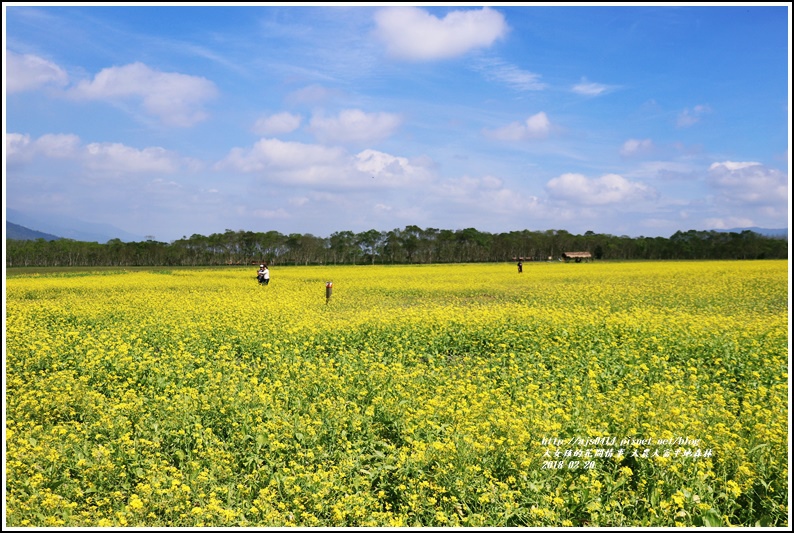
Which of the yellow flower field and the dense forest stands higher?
the dense forest

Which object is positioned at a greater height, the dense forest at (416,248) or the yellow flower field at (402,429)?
the dense forest at (416,248)

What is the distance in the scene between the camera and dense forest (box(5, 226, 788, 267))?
3467 inches

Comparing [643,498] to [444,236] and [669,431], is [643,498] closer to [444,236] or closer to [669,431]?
[669,431]

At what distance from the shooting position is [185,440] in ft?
19.8

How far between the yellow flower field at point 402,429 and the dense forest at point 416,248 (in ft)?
276

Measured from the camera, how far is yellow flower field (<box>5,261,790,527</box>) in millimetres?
4598

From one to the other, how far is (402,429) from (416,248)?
96.8 metres

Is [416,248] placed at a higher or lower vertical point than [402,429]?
higher

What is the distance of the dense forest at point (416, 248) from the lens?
289 feet

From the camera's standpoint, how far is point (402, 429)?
6312 millimetres

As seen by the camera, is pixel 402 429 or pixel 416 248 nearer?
pixel 402 429

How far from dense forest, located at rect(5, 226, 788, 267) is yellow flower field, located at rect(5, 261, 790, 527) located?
8425 cm

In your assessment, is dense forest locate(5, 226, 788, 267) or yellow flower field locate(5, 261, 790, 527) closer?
yellow flower field locate(5, 261, 790, 527)

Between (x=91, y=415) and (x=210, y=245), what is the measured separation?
9544cm
